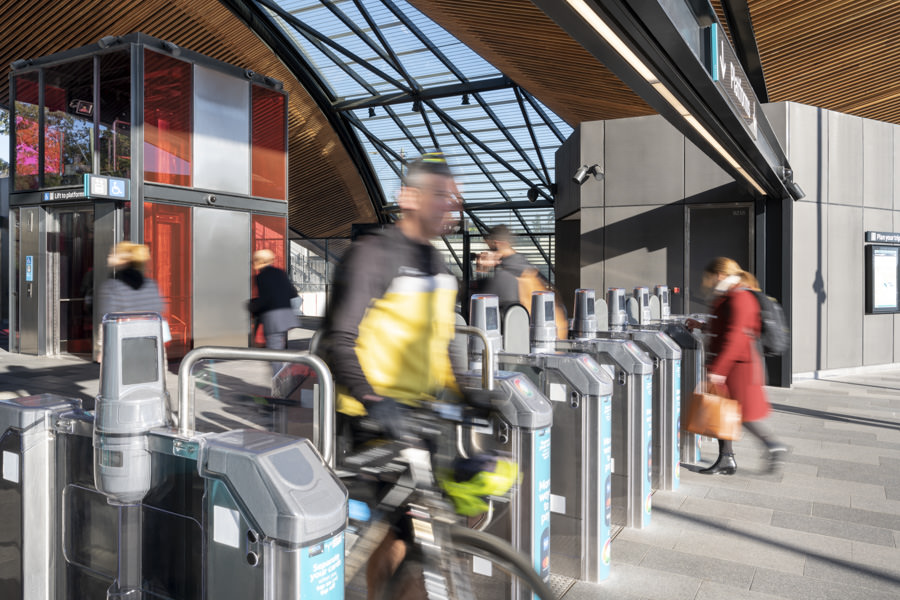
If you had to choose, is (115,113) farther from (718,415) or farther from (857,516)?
(857,516)

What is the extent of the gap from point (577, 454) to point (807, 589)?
3.85ft

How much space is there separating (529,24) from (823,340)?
6210 mm

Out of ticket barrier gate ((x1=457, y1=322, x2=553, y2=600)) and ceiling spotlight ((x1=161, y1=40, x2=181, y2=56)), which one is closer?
ticket barrier gate ((x1=457, y1=322, x2=553, y2=600))

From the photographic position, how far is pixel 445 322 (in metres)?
1.98

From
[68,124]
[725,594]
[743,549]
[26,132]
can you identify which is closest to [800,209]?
[743,549]

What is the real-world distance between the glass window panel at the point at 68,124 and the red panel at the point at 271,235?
8.43 ft

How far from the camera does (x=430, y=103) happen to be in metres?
17.6

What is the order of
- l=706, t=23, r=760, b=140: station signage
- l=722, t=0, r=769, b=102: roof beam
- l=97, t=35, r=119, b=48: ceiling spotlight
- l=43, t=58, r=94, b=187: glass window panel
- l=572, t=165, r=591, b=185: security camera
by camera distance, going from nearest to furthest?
l=706, t=23, r=760, b=140: station signage, l=722, t=0, r=769, b=102: roof beam, l=97, t=35, r=119, b=48: ceiling spotlight, l=572, t=165, r=591, b=185: security camera, l=43, t=58, r=94, b=187: glass window panel

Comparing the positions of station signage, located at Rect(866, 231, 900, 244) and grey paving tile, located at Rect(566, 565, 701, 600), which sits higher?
station signage, located at Rect(866, 231, 900, 244)

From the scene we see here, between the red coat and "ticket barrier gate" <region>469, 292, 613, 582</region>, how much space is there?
1363 mm

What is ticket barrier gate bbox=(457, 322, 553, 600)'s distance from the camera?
2529 millimetres

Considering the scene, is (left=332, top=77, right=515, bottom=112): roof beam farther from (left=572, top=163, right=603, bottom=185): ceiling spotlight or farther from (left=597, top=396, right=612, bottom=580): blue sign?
(left=597, top=396, right=612, bottom=580): blue sign

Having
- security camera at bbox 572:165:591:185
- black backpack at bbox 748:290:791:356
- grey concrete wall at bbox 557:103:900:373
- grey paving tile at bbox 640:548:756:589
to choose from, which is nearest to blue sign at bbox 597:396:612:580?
grey paving tile at bbox 640:548:756:589

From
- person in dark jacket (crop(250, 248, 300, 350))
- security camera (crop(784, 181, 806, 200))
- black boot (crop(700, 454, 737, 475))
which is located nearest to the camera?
black boot (crop(700, 454, 737, 475))
